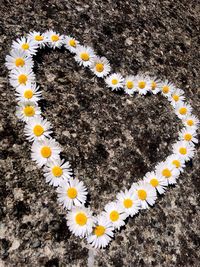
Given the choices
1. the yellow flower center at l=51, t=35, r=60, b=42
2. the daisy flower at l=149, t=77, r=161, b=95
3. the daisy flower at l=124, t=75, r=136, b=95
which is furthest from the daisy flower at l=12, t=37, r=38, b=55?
the daisy flower at l=149, t=77, r=161, b=95

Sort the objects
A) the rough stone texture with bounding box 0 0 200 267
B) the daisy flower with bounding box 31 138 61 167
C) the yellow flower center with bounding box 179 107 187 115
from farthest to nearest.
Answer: the yellow flower center with bounding box 179 107 187 115 < the daisy flower with bounding box 31 138 61 167 < the rough stone texture with bounding box 0 0 200 267

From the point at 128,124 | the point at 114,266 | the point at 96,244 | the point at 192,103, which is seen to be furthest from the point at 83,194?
the point at 192,103

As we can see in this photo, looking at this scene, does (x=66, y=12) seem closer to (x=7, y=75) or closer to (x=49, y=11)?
(x=49, y=11)

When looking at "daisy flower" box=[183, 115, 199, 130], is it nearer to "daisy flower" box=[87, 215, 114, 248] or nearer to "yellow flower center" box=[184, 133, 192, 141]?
"yellow flower center" box=[184, 133, 192, 141]

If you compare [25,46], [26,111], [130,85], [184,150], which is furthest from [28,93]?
[184,150]

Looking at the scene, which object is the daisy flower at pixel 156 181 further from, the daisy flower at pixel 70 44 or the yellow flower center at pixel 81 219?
the daisy flower at pixel 70 44
